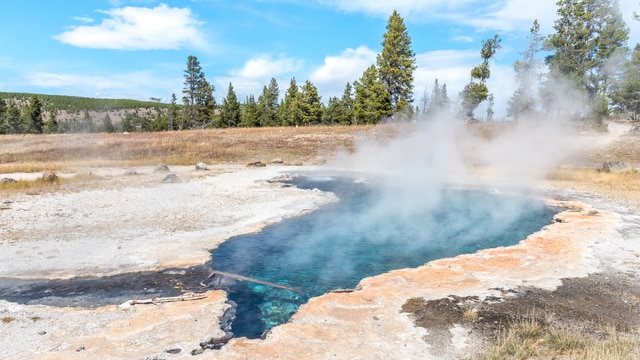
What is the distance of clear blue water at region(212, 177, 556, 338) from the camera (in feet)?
20.9

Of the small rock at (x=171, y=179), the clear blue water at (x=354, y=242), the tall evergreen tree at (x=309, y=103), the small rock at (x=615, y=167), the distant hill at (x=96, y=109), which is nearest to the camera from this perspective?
the clear blue water at (x=354, y=242)

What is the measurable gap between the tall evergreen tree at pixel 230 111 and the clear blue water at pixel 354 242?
4975 centimetres

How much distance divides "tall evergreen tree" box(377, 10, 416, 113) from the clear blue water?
23.6 metres

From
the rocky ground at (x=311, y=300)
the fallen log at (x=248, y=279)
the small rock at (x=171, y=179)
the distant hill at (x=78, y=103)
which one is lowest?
the fallen log at (x=248, y=279)

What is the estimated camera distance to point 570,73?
27.9m

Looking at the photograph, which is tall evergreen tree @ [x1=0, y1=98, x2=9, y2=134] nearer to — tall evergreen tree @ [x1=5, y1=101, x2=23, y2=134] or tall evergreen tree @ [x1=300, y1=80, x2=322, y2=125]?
tall evergreen tree @ [x1=5, y1=101, x2=23, y2=134]

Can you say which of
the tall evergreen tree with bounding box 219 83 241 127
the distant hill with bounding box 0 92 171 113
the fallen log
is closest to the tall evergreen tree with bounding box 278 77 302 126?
the tall evergreen tree with bounding box 219 83 241 127

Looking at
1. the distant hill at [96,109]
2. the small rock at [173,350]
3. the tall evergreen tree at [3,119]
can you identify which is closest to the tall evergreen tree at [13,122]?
the tall evergreen tree at [3,119]

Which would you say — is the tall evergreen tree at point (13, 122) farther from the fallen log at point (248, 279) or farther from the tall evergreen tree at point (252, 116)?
the fallen log at point (248, 279)

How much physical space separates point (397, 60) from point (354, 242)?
3043 centimetres

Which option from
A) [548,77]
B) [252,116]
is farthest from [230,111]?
[548,77]

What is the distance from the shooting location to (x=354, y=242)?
941cm

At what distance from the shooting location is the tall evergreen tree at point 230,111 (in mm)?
61406

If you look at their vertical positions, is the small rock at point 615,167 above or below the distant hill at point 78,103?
below
